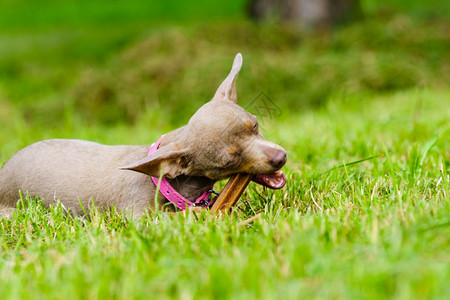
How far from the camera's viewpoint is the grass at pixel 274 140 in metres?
1.68

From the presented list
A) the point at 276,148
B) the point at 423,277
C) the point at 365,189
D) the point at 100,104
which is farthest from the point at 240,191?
the point at 100,104

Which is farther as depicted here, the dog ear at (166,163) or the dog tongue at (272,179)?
the dog tongue at (272,179)

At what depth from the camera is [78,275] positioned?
1.77 metres

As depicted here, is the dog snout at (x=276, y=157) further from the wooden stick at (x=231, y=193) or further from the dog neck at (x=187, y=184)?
the dog neck at (x=187, y=184)

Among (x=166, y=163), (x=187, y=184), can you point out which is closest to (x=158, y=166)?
(x=166, y=163)

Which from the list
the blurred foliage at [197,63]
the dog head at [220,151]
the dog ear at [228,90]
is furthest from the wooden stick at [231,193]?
the blurred foliage at [197,63]

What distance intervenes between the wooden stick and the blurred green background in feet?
8.57

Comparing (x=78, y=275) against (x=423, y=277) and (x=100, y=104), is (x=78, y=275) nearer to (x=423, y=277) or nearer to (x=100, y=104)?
(x=423, y=277)

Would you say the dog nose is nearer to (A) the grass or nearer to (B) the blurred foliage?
(A) the grass

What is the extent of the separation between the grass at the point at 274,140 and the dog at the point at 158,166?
0.63 ft

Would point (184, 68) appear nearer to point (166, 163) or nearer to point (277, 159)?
point (166, 163)

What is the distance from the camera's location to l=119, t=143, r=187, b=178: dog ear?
257 centimetres

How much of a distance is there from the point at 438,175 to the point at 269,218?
3.61ft

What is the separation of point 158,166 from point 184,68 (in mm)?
4496
